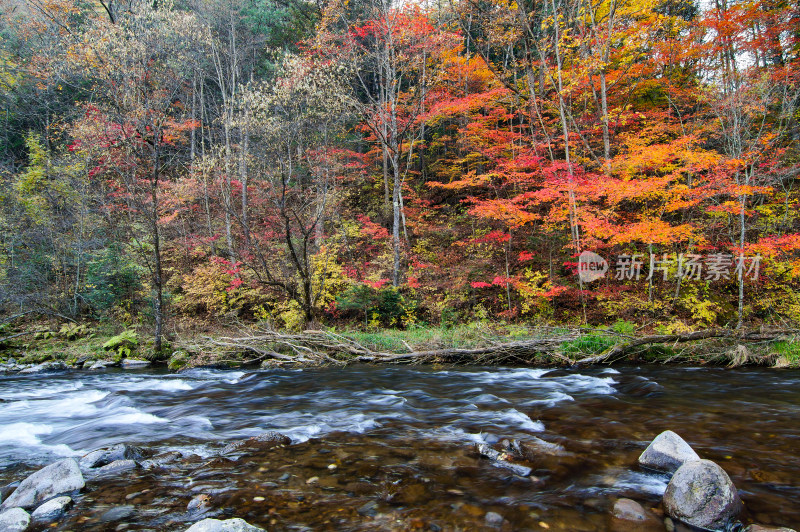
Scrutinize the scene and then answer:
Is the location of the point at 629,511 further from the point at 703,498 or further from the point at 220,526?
the point at 220,526

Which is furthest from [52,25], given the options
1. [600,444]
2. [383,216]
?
[600,444]

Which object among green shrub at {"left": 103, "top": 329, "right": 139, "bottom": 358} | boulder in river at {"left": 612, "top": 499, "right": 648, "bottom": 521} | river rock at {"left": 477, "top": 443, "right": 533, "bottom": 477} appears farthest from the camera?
green shrub at {"left": 103, "top": 329, "right": 139, "bottom": 358}

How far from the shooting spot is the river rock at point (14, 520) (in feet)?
9.27

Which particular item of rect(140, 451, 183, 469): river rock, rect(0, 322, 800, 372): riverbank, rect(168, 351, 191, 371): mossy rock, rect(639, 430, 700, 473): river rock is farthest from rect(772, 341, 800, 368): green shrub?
rect(168, 351, 191, 371): mossy rock

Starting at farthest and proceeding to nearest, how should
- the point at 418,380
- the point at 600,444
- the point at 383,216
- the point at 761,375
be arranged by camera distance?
the point at 383,216 → the point at 418,380 → the point at 761,375 → the point at 600,444

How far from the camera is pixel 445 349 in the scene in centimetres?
934

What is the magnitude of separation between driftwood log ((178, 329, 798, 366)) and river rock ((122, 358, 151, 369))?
1.25m

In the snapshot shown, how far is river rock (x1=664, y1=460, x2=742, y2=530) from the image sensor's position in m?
2.73

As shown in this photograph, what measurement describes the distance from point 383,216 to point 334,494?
645 inches

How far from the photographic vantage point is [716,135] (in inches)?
451

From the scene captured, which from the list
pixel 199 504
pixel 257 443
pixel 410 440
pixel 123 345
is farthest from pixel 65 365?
pixel 410 440

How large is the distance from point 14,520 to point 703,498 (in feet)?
17.1

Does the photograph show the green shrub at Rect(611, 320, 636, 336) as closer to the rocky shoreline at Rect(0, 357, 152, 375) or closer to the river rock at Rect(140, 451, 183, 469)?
the river rock at Rect(140, 451, 183, 469)

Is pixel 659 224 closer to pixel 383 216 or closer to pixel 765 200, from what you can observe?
pixel 765 200
